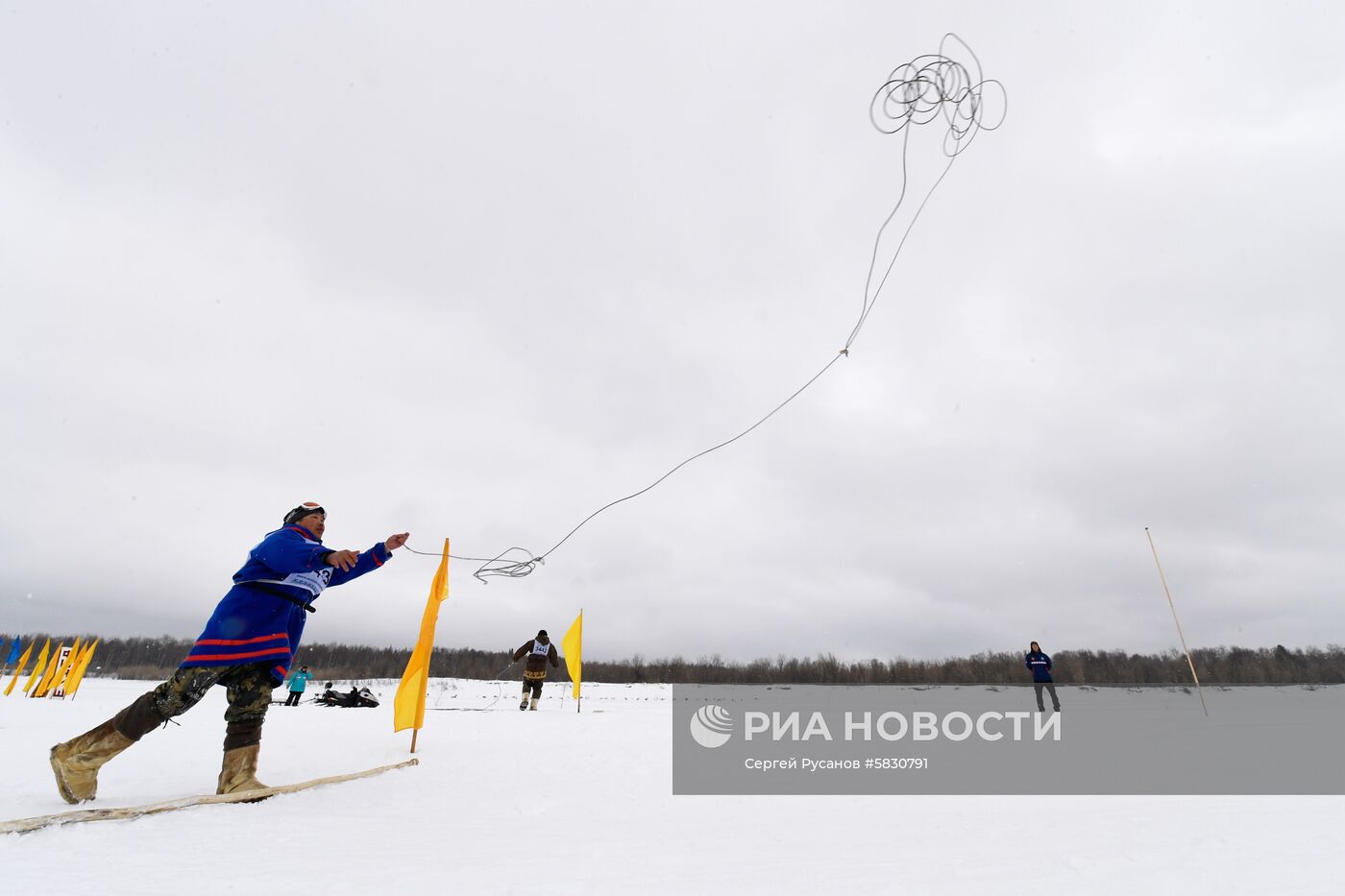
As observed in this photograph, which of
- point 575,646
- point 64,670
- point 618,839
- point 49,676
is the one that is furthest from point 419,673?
point 49,676

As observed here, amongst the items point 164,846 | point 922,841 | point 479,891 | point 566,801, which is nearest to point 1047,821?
point 922,841

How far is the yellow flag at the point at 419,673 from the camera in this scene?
249 inches

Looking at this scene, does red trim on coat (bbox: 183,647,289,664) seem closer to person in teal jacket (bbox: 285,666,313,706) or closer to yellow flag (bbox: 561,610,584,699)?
yellow flag (bbox: 561,610,584,699)

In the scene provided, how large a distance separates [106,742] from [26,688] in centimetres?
2212

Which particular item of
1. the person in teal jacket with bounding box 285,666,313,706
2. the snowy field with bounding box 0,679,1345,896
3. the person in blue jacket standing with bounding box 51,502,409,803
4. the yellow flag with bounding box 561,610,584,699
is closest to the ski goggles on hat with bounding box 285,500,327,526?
the person in blue jacket standing with bounding box 51,502,409,803

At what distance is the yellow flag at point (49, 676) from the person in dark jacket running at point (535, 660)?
526 inches

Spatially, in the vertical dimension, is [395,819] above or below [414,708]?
below

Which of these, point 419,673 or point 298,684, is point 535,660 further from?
point 298,684

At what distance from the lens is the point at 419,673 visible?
6.51 meters

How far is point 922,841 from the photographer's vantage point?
334 centimetres

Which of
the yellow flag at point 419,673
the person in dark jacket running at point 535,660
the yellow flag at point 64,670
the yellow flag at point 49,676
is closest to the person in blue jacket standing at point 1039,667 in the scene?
the person in dark jacket running at point 535,660

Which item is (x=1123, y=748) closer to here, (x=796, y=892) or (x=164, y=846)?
(x=796, y=892)

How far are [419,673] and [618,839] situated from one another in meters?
3.97

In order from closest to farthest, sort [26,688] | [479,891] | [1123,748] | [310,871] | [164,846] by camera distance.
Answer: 1. [479,891]
2. [310,871]
3. [164,846]
4. [1123,748]
5. [26,688]
